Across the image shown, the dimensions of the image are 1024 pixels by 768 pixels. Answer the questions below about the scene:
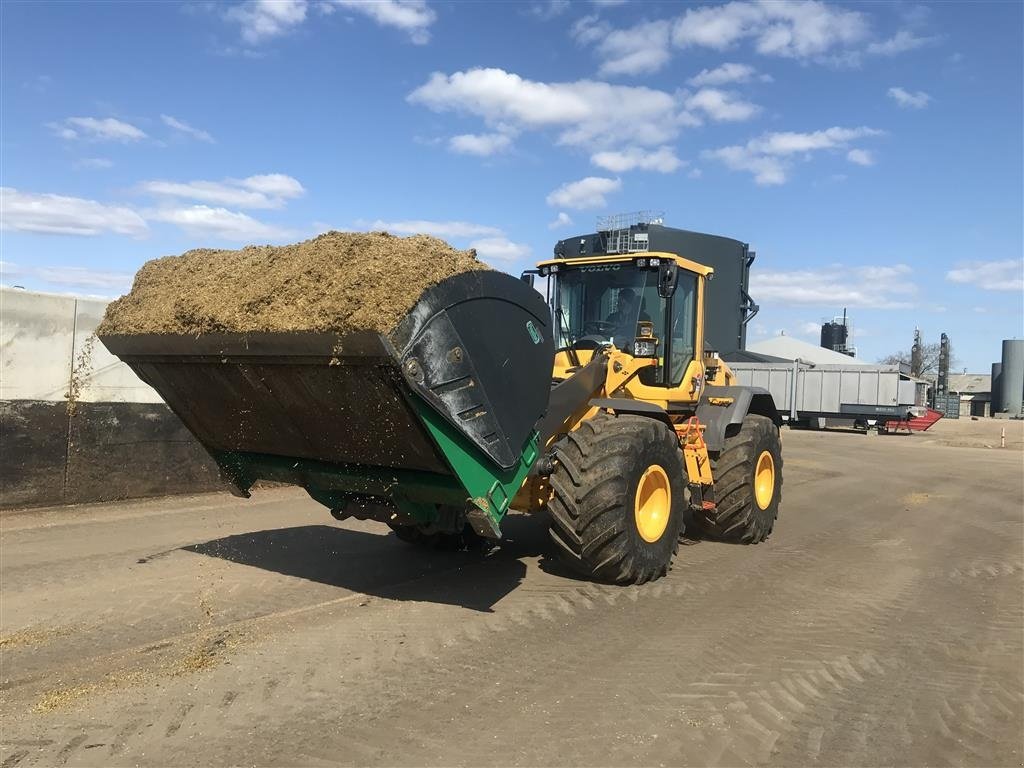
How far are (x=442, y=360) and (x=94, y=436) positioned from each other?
6889mm

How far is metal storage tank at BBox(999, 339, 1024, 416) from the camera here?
67562 millimetres

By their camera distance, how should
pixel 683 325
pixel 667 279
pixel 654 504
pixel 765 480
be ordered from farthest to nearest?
pixel 765 480
pixel 683 325
pixel 667 279
pixel 654 504

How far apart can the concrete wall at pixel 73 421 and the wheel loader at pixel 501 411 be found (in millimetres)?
4251

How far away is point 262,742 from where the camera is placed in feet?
11.3

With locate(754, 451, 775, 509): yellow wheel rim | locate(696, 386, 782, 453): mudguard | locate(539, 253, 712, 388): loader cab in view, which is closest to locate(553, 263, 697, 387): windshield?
locate(539, 253, 712, 388): loader cab

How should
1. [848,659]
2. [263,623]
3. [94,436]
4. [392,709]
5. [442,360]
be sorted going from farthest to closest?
[94,436], [263,623], [848,659], [442,360], [392,709]

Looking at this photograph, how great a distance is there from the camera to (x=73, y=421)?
361 inches

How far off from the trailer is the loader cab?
957 inches

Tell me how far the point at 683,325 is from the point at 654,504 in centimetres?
201

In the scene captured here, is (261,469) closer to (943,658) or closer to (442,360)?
(442,360)

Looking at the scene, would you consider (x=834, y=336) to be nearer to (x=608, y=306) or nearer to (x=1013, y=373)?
(x=1013, y=373)

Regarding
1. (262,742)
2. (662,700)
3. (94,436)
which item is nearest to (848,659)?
(662,700)

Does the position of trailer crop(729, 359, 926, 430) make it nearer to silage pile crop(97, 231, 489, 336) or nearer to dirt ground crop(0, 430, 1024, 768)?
dirt ground crop(0, 430, 1024, 768)

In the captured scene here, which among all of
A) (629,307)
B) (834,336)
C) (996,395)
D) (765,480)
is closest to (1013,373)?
(996,395)
